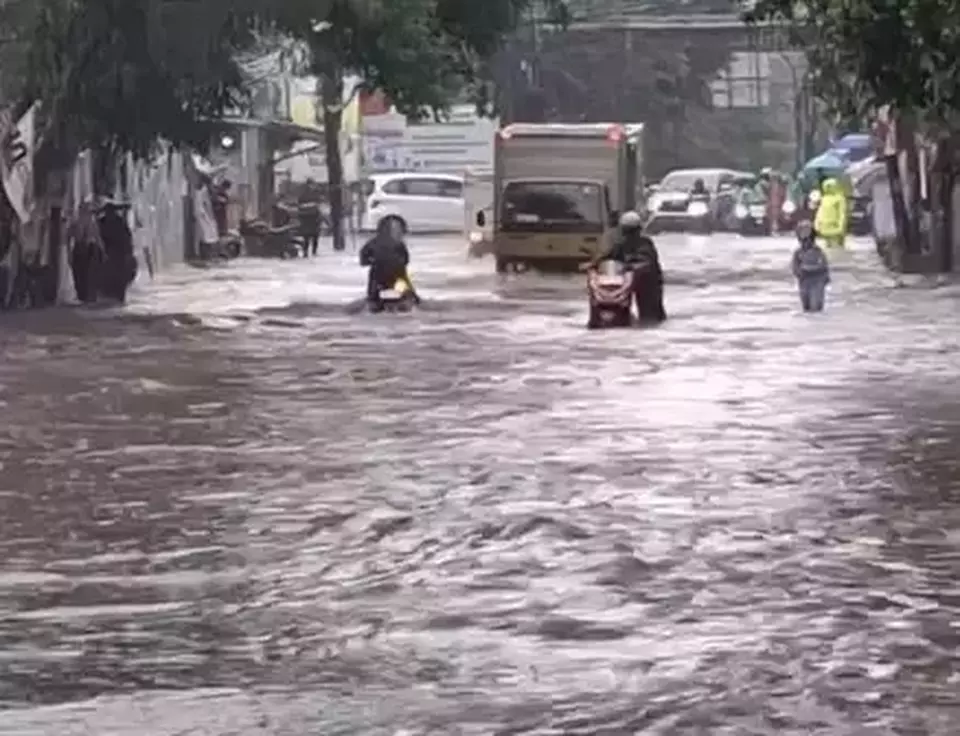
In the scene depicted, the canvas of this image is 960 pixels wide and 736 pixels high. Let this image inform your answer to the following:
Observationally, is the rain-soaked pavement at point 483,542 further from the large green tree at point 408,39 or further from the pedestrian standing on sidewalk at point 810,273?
the large green tree at point 408,39

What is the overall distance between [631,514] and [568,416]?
5422 millimetres

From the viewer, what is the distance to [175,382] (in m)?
22.9

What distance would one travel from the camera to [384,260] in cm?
3316

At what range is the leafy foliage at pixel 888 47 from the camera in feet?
67.6

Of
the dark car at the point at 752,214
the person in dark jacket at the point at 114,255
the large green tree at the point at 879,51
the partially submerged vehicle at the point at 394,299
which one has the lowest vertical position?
the dark car at the point at 752,214

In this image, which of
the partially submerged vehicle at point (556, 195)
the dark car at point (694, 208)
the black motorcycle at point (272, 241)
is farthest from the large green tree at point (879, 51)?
the dark car at point (694, 208)

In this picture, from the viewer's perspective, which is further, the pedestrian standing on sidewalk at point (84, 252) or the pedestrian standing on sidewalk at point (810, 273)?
the pedestrian standing on sidewalk at point (84, 252)

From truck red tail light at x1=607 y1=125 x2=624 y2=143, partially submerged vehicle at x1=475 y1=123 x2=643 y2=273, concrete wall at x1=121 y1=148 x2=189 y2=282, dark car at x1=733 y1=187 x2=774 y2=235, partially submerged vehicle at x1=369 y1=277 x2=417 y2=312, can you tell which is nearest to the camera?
partially submerged vehicle at x1=369 y1=277 x2=417 y2=312

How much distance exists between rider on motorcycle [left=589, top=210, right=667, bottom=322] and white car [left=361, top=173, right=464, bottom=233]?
36.7 m

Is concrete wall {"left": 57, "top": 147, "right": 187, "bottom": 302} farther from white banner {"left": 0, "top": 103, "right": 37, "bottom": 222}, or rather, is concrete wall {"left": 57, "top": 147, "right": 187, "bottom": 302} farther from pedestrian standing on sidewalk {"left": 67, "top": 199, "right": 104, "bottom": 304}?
white banner {"left": 0, "top": 103, "right": 37, "bottom": 222}

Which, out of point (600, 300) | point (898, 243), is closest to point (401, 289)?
point (600, 300)

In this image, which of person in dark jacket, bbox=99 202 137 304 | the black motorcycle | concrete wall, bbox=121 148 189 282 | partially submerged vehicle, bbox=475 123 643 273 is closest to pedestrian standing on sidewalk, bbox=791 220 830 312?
person in dark jacket, bbox=99 202 137 304

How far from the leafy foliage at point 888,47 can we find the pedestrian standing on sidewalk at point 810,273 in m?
7.45

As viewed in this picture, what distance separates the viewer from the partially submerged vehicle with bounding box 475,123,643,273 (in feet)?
146
